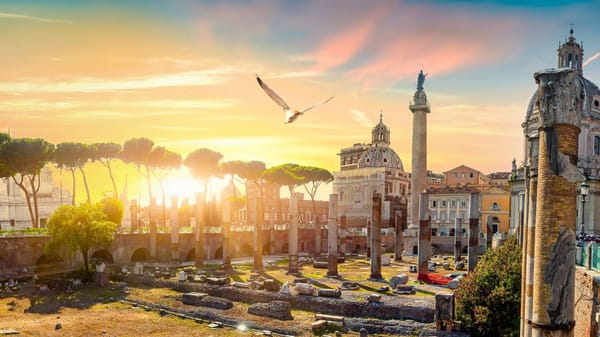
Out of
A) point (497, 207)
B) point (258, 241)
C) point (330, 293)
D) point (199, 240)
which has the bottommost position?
point (330, 293)

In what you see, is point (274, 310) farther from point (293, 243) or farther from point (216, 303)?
point (293, 243)

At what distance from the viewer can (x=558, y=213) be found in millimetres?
10289

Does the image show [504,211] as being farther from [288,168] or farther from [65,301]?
[65,301]

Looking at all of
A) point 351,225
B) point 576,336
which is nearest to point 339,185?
point 351,225

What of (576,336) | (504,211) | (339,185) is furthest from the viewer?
(339,185)

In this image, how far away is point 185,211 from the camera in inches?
2746

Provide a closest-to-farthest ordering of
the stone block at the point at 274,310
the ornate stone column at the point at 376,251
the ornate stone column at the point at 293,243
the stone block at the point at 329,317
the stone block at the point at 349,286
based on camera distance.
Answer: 1. the stone block at the point at 329,317
2. the stone block at the point at 274,310
3. the stone block at the point at 349,286
4. the ornate stone column at the point at 376,251
5. the ornate stone column at the point at 293,243

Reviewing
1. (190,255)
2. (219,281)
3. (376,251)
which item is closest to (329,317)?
(219,281)

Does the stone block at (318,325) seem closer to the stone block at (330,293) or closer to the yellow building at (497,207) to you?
the stone block at (330,293)

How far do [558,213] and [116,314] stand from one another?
21.2 metres

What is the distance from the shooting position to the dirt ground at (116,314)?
71.9 feet

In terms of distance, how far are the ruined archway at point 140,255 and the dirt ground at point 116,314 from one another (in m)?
12.0

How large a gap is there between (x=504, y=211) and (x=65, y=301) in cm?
5143

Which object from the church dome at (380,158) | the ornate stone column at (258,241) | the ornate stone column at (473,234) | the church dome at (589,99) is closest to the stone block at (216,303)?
the ornate stone column at (258,241)
